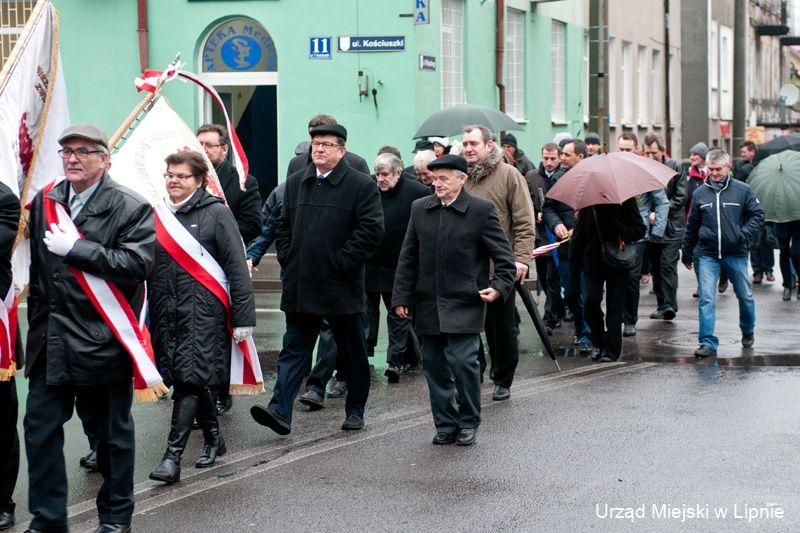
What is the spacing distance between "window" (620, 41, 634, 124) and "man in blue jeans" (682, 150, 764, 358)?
21.0 metres

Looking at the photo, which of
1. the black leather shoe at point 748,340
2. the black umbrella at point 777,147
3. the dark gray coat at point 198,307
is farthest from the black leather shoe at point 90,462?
the black umbrella at point 777,147

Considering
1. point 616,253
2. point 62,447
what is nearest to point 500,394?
point 616,253

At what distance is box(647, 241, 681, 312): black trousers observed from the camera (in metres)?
15.2

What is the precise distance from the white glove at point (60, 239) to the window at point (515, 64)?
19.1 m

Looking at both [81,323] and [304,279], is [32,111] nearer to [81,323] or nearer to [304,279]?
[81,323]

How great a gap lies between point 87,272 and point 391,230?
5175mm

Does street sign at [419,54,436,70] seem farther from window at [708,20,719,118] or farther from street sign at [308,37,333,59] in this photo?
window at [708,20,719,118]

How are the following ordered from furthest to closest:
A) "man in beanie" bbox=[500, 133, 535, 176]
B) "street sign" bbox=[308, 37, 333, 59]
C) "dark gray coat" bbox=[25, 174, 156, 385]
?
"street sign" bbox=[308, 37, 333, 59] < "man in beanie" bbox=[500, 133, 535, 176] < "dark gray coat" bbox=[25, 174, 156, 385]

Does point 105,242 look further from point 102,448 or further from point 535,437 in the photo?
point 535,437

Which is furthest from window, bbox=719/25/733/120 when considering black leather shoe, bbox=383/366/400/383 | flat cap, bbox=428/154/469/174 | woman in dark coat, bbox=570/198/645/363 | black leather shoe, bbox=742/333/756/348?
flat cap, bbox=428/154/469/174

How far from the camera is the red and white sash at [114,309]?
6.18 m

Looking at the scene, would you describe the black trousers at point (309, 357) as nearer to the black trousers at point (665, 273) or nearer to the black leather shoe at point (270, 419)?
the black leather shoe at point (270, 419)

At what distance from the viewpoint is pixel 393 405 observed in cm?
996

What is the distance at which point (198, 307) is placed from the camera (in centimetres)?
761
